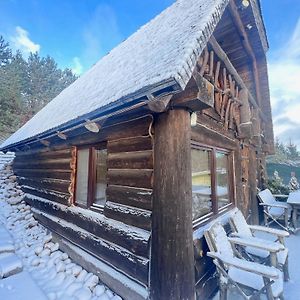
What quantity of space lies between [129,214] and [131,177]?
0.52 meters


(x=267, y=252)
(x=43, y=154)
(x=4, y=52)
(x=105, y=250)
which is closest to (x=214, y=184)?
(x=267, y=252)

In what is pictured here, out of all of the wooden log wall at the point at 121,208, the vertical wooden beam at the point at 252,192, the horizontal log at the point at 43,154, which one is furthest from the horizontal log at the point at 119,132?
the vertical wooden beam at the point at 252,192

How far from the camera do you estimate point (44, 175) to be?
18.9 ft

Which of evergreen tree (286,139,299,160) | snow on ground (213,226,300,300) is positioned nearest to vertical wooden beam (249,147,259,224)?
snow on ground (213,226,300,300)

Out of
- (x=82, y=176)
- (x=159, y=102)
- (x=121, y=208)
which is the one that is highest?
(x=159, y=102)

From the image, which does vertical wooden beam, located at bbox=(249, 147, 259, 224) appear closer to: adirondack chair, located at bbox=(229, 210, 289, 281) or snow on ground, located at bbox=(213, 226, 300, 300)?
snow on ground, located at bbox=(213, 226, 300, 300)

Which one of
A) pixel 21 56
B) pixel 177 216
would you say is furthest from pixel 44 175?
pixel 21 56

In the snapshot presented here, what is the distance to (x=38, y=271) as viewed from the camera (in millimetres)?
3629

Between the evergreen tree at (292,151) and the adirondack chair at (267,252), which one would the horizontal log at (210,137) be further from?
the evergreen tree at (292,151)

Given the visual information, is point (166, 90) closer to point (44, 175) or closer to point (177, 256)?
point (177, 256)

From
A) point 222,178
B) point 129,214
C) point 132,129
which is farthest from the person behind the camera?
point 222,178

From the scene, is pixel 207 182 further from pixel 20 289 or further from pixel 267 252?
pixel 20 289

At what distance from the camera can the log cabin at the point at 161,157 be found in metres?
2.27

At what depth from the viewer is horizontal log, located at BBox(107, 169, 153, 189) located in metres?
2.70
